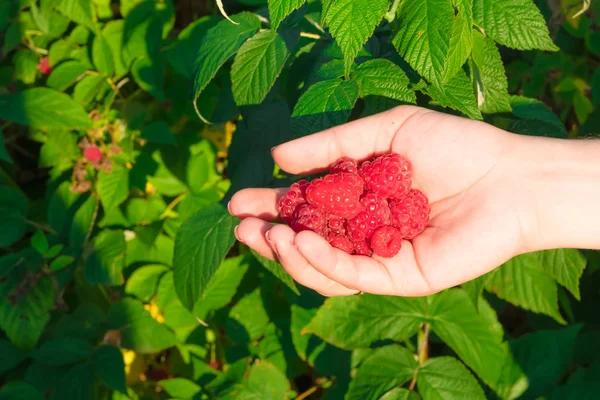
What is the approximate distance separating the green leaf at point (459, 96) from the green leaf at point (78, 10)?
156cm

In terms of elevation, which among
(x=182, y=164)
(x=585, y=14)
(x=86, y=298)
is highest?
(x=585, y=14)

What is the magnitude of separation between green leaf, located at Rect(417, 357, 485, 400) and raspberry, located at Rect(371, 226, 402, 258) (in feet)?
1.47

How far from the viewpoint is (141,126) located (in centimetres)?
242

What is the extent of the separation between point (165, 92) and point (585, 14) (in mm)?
1953

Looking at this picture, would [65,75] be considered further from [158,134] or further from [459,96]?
[459,96]

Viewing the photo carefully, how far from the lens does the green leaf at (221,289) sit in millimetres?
2217

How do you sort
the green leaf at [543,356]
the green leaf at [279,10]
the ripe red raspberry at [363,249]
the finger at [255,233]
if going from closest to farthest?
the green leaf at [279,10], the finger at [255,233], the ripe red raspberry at [363,249], the green leaf at [543,356]

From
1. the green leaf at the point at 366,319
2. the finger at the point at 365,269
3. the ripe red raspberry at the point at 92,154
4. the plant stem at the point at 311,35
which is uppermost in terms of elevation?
the plant stem at the point at 311,35

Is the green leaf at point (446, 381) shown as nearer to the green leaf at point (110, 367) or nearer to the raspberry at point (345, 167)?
the raspberry at point (345, 167)

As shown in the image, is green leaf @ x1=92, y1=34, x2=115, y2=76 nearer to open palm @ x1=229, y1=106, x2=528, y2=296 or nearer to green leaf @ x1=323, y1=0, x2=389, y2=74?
open palm @ x1=229, y1=106, x2=528, y2=296

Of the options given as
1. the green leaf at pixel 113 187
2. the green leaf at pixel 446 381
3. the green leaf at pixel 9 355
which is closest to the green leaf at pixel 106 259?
the green leaf at pixel 113 187

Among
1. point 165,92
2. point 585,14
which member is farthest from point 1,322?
point 585,14

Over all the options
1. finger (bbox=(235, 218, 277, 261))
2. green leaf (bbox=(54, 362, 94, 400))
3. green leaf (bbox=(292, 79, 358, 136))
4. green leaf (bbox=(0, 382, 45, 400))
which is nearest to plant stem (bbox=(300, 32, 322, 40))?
green leaf (bbox=(292, 79, 358, 136))

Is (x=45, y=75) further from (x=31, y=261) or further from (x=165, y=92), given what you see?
(x=31, y=261)
